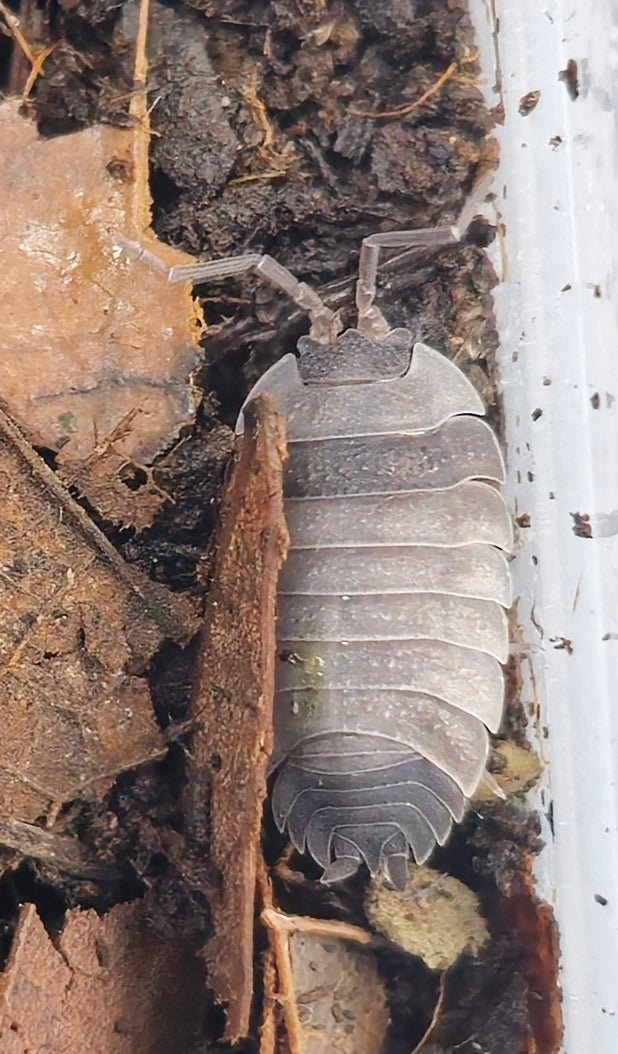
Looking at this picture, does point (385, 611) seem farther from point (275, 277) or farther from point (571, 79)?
point (571, 79)

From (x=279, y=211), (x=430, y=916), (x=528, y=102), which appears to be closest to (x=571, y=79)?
(x=528, y=102)

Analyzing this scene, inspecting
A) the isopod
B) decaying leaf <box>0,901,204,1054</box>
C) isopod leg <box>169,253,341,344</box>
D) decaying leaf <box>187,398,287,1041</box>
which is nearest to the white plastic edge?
→ the isopod

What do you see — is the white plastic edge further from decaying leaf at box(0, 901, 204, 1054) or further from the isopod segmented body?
decaying leaf at box(0, 901, 204, 1054)

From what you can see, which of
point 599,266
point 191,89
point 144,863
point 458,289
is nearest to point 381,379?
point 458,289

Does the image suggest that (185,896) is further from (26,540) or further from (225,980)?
(26,540)

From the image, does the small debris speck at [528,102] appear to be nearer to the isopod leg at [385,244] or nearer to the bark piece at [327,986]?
the isopod leg at [385,244]
